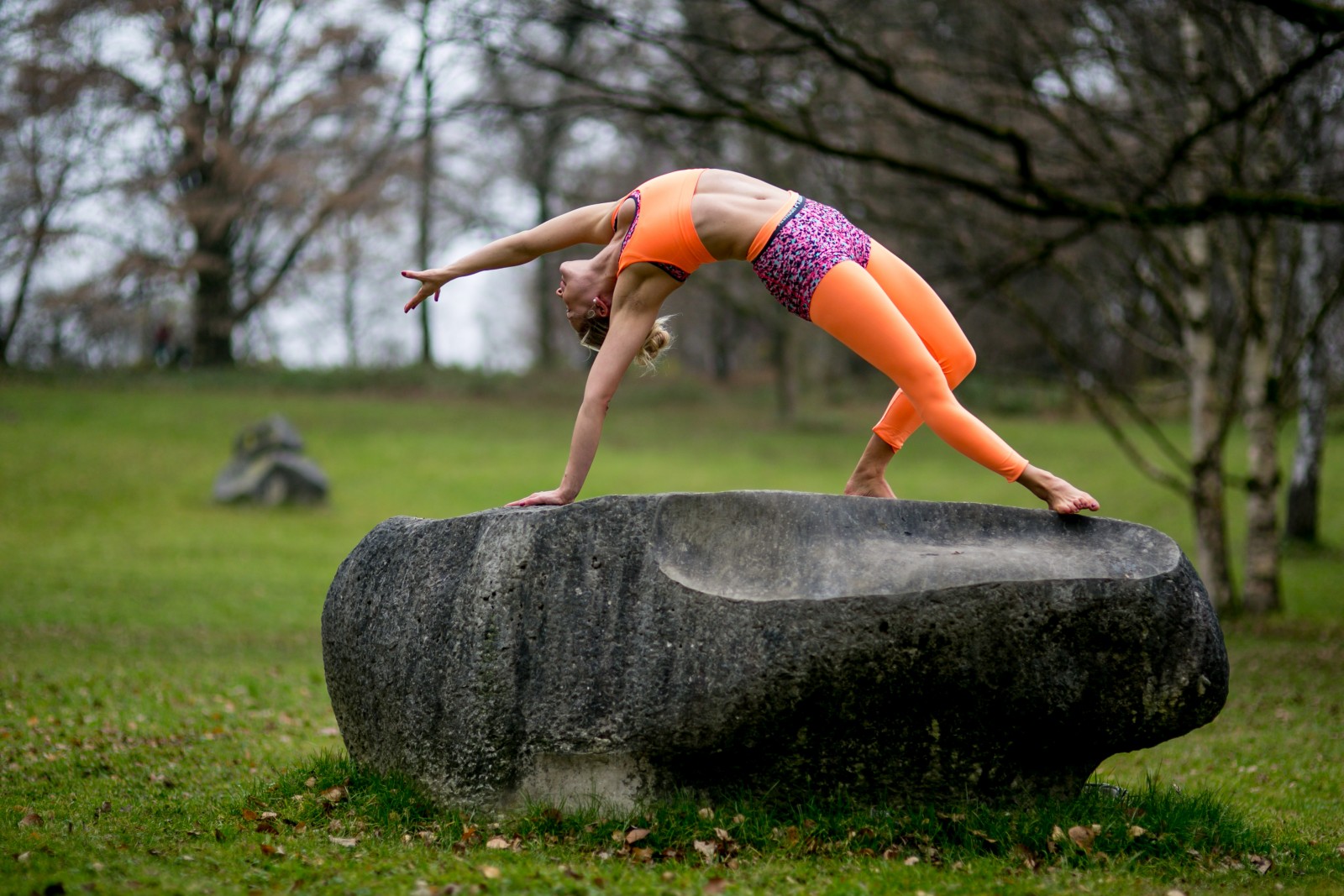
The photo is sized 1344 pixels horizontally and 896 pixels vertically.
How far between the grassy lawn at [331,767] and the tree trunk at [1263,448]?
0.57m

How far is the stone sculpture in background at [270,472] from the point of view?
18594 millimetres

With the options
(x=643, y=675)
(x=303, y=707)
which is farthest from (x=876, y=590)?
(x=303, y=707)

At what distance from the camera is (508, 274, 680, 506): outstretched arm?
15.5 ft

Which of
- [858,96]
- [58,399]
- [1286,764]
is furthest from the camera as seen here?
[58,399]

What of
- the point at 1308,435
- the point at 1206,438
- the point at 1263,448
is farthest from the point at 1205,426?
the point at 1308,435

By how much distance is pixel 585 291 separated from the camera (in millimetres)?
5031

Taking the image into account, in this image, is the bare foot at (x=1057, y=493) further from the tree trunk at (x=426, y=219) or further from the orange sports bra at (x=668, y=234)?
the tree trunk at (x=426, y=219)

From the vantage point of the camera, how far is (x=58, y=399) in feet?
82.2

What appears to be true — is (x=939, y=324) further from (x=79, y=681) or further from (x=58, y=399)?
(x=58, y=399)

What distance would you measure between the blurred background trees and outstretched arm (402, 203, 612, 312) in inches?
111

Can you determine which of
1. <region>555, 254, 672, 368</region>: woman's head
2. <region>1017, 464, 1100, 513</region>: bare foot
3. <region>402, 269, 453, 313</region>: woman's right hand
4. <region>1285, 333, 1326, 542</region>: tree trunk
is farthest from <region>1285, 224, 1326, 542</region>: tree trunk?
<region>402, 269, 453, 313</region>: woman's right hand

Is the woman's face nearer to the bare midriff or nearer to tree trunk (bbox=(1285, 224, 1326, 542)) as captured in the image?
the bare midriff

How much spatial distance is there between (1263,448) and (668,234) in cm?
912

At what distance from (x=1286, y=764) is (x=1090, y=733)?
3148 millimetres
